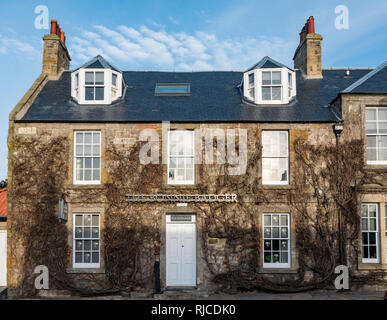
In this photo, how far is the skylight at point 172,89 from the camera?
16.9 metres

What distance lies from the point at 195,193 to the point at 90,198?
3707 millimetres

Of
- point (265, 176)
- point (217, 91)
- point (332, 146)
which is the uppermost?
point (217, 91)

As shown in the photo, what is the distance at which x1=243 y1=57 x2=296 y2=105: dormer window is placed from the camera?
15914 millimetres

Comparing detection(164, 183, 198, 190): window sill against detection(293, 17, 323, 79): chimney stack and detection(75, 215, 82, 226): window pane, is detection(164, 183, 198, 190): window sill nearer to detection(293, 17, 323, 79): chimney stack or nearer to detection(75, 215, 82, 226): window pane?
detection(75, 215, 82, 226): window pane

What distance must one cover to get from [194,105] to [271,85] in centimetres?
316

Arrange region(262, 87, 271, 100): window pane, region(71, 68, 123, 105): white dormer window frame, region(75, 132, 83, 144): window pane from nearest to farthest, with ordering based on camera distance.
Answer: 1. region(75, 132, 83, 144): window pane
2. region(71, 68, 123, 105): white dormer window frame
3. region(262, 87, 271, 100): window pane

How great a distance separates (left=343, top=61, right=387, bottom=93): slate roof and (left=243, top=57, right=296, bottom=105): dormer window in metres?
2.34

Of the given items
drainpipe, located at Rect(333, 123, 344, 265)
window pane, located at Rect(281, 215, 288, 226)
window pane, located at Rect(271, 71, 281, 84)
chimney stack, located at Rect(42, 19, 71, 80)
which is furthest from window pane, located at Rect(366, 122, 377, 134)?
chimney stack, located at Rect(42, 19, 71, 80)

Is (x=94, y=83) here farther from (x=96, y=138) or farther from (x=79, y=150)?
(x=79, y=150)

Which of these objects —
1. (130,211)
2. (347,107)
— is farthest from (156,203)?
(347,107)

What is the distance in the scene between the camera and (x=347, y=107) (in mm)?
14508

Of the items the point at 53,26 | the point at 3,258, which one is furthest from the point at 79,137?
the point at 53,26

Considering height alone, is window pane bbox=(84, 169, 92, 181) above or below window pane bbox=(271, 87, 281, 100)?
below

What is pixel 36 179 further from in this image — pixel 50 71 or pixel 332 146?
pixel 332 146
